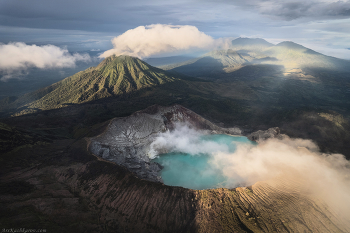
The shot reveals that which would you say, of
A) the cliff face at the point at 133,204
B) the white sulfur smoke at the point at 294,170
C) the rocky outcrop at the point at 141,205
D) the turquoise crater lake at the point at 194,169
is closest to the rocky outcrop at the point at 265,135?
the turquoise crater lake at the point at 194,169

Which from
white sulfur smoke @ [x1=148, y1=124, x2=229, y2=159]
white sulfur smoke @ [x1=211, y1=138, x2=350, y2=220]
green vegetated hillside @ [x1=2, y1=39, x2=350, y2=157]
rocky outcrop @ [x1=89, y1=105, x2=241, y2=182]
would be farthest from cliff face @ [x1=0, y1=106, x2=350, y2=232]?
green vegetated hillside @ [x1=2, y1=39, x2=350, y2=157]

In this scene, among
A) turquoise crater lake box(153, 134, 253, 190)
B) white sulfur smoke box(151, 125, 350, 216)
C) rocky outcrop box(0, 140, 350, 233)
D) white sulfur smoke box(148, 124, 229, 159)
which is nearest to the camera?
rocky outcrop box(0, 140, 350, 233)

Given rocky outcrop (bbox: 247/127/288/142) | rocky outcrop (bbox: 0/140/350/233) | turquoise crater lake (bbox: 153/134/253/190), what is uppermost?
rocky outcrop (bbox: 0/140/350/233)

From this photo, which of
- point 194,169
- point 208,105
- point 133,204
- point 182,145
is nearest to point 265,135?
point 182,145

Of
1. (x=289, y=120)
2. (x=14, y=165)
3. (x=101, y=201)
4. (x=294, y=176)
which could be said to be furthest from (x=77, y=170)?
(x=289, y=120)

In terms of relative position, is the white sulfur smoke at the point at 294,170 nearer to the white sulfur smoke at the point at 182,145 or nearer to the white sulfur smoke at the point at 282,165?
the white sulfur smoke at the point at 282,165

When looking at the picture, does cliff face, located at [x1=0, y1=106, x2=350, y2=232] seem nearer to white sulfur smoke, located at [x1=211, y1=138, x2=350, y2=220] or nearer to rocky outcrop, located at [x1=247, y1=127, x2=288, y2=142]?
white sulfur smoke, located at [x1=211, y1=138, x2=350, y2=220]

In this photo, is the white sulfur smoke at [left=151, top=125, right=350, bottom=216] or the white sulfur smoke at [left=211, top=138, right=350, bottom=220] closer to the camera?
the white sulfur smoke at [left=211, top=138, right=350, bottom=220]
